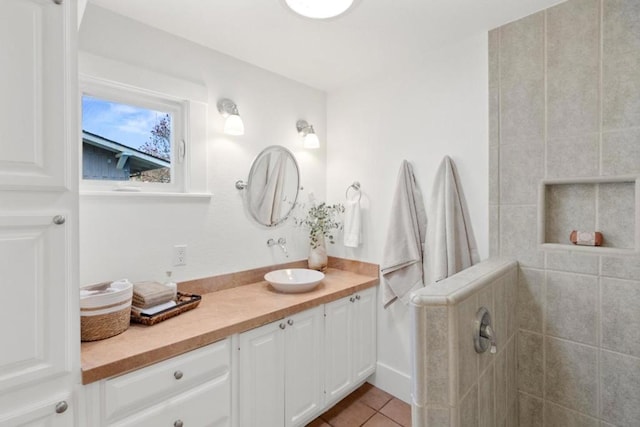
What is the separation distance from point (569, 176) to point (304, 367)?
1610mm

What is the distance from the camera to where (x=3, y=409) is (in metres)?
0.84

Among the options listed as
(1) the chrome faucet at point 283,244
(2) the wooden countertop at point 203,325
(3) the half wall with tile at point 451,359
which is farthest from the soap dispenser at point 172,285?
(3) the half wall with tile at point 451,359

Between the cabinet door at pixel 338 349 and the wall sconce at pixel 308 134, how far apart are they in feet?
3.72

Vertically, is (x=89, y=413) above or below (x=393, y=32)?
below

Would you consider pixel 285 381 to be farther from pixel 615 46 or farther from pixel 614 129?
pixel 615 46

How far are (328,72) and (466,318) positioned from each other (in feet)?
5.84

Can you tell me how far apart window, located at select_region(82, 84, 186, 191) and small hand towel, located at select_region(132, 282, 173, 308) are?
0.51 m

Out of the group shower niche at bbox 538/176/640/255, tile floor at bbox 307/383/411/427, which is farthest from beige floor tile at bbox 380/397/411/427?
shower niche at bbox 538/176/640/255

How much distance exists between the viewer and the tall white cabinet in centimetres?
84

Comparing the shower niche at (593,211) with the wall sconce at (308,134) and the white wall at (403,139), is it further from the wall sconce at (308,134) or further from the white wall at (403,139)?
the wall sconce at (308,134)

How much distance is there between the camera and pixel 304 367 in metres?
1.67

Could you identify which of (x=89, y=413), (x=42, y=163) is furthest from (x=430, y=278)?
→ (x=42, y=163)

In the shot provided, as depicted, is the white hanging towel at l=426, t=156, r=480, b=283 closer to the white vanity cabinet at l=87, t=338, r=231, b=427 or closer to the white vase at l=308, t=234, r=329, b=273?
the white vase at l=308, t=234, r=329, b=273

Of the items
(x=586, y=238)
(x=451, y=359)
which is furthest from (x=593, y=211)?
(x=451, y=359)
